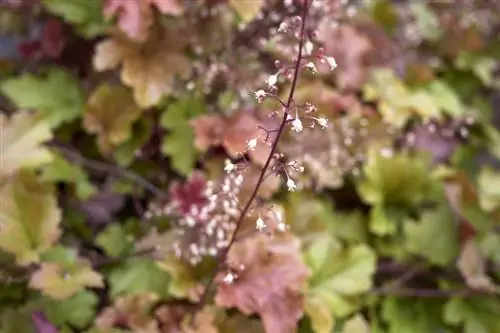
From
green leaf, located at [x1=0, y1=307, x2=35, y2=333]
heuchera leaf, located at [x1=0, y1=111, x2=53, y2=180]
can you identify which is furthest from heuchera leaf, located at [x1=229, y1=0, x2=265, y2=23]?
green leaf, located at [x1=0, y1=307, x2=35, y2=333]

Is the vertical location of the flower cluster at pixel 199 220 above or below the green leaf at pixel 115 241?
below

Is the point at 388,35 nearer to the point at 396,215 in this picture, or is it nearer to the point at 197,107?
the point at 396,215

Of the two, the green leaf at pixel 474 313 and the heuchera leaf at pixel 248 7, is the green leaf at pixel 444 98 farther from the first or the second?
the heuchera leaf at pixel 248 7

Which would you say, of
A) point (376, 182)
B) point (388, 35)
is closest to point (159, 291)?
point (376, 182)

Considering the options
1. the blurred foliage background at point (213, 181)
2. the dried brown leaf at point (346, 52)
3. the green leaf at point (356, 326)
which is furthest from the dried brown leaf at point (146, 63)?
the green leaf at point (356, 326)

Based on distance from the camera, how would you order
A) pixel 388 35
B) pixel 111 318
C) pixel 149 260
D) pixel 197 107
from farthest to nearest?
pixel 388 35 < pixel 197 107 < pixel 149 260 < pixel 111 318

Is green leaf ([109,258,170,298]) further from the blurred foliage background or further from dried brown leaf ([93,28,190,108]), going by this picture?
dried brown leaf ([93,28,190,108])
